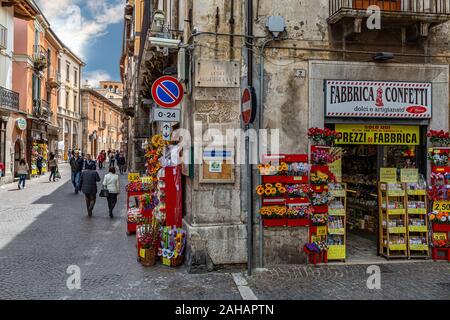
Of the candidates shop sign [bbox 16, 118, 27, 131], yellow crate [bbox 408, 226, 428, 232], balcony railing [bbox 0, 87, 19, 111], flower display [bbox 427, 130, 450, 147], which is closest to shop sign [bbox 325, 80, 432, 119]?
flower display [bbox 427, 130, 450, 147]

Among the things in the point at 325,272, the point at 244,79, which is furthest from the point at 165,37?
the point at 325,272

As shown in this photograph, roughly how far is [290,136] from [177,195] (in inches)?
97.1

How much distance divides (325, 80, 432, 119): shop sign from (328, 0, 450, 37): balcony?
3.28 ft

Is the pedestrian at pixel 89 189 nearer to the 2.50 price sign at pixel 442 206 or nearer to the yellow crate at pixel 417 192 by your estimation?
the yellow crate at pixel 417 192

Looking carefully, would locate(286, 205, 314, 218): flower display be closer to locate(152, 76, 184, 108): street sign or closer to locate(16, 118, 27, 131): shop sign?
locate(152, 76, 184, 108): street sign

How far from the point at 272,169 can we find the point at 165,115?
232 cm

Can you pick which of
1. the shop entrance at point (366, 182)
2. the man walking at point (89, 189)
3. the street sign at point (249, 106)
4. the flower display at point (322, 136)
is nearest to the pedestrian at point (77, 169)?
the man walking at point (89, 189)

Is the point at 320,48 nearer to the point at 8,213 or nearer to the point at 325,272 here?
the point at 325,272

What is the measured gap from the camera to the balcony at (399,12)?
23.2 feet

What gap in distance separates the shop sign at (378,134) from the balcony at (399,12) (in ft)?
5.83

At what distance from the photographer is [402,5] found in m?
7.97

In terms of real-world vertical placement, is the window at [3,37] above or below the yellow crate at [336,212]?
above

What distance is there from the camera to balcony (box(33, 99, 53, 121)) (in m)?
28.7

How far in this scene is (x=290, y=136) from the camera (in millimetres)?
7359
